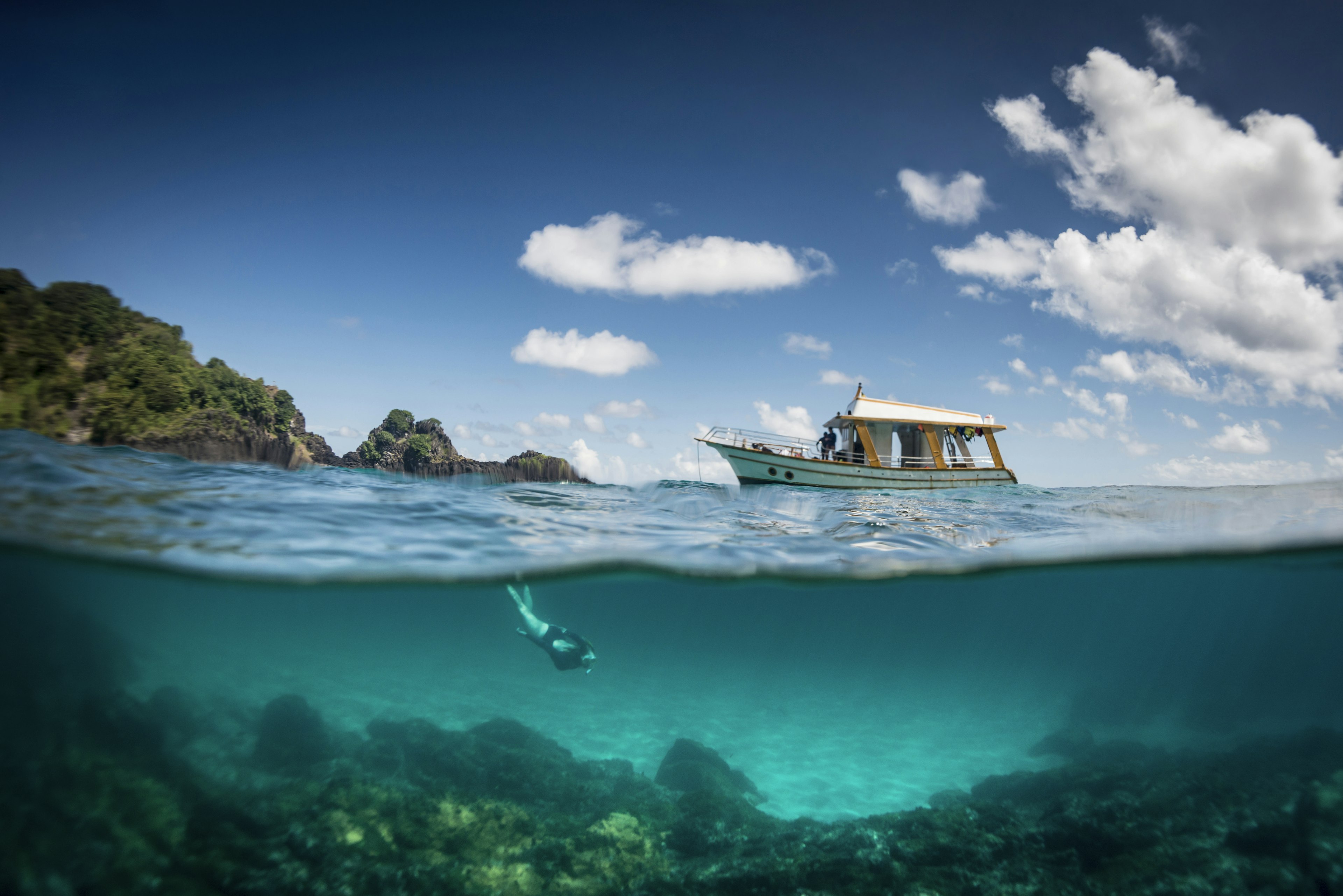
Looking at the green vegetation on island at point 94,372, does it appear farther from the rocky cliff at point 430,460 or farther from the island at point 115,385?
the rocky cliff at point 430,460

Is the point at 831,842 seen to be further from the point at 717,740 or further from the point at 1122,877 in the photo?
the point at 717,740

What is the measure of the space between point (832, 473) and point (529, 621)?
12.3 meters

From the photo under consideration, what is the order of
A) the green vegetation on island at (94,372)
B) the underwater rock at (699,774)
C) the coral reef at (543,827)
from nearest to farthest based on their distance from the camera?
the coral reef at (543,827)
the green vegetation on island at (94,372)
the underwater rock at (699,774)

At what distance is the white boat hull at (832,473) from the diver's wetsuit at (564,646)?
9738mm

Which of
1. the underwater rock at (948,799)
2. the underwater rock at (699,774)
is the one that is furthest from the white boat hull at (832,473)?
the underwater rock at (948,799)

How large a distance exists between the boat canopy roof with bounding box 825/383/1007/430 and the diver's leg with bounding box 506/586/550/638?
13.6 metres

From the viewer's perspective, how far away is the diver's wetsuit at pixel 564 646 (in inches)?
573

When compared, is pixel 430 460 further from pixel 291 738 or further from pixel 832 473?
pixel 832 473

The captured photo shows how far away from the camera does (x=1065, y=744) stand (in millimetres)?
18625

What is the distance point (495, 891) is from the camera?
8.16 m

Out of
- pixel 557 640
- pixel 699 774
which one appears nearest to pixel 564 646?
pixel 557 640

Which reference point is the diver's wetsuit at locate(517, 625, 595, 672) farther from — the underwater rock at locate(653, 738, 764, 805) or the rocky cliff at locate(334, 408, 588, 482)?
the rocky cliff at locate(334, 408, 588, 482)

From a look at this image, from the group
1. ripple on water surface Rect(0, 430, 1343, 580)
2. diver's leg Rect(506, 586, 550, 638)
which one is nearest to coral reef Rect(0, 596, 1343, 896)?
diver's leg Rect(506, 586, 550, 638)

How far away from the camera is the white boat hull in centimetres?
2075
